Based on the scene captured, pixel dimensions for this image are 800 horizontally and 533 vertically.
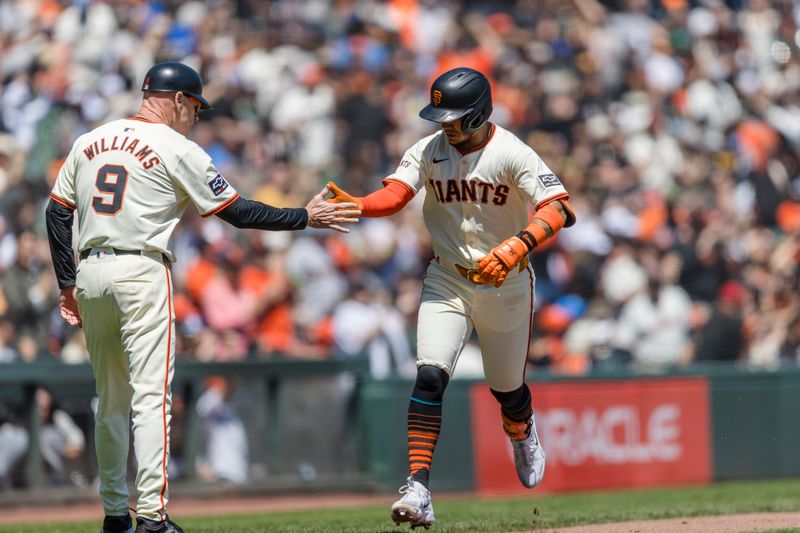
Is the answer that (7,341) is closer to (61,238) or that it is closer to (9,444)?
(9,444)

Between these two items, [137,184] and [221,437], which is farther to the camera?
[221,437]

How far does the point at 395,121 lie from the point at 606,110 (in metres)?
2.80

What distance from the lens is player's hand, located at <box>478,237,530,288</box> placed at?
20.3 ft

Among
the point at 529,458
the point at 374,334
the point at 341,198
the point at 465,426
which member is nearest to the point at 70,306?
the point at 341,198

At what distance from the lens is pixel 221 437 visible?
11.1 m

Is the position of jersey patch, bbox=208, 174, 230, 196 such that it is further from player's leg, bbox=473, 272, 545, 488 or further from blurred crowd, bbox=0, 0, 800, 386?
blurred crowd, bbox=0, 0, 800, 386

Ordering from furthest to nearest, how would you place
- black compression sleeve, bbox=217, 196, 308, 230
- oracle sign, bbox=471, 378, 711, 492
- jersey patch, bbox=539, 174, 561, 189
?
oracle sign, bbox=471, 378, 711, 492
jersey patch, bbox=539, 174, 561, 189
black compression sleeve, bbox=217, 196, 308, 230

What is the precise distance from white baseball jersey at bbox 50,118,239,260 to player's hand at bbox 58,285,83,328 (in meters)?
0.32

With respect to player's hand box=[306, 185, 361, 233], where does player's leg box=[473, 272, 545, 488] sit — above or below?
below

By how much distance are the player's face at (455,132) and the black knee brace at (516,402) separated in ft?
5.00

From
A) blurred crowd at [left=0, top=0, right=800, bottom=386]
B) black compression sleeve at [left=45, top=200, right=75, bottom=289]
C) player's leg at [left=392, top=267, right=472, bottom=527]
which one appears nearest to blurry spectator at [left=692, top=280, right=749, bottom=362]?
blurred crowd at [left=0, top=0, right=800, bottom=386]

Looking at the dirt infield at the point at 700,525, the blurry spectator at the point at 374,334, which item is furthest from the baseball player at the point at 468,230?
the blurry spectator at the point at 374,334

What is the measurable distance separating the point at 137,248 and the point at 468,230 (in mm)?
1811

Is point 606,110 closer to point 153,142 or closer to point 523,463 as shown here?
point 523,463
